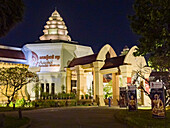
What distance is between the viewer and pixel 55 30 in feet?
166

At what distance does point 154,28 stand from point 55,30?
35304mm

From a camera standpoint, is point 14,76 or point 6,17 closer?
point 6,17

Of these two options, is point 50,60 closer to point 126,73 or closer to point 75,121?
point 126,73

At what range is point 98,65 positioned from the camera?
35438 millimetres

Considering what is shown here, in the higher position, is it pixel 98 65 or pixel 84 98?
pixel 98 65

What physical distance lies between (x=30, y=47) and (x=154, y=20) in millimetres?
30179

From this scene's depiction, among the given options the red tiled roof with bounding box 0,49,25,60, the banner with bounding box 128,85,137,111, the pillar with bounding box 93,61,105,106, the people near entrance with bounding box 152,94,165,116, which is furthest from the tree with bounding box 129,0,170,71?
the red tiled roof with bounding box 0,49,25,60

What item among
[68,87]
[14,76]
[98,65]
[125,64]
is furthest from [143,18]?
[68,87]

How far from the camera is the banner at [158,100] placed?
14.2m

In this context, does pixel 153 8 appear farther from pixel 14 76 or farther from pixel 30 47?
pixel 30 47

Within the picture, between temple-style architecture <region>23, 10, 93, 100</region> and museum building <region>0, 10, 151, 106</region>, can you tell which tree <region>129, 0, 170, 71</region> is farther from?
temple-style architecture <region>23, 10, 93, 100</region>

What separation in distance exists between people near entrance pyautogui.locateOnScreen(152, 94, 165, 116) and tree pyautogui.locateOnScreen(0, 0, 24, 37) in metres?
10.0

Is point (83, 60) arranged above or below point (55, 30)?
below

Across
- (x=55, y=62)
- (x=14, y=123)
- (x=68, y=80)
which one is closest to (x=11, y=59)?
(x=55, y=62)
